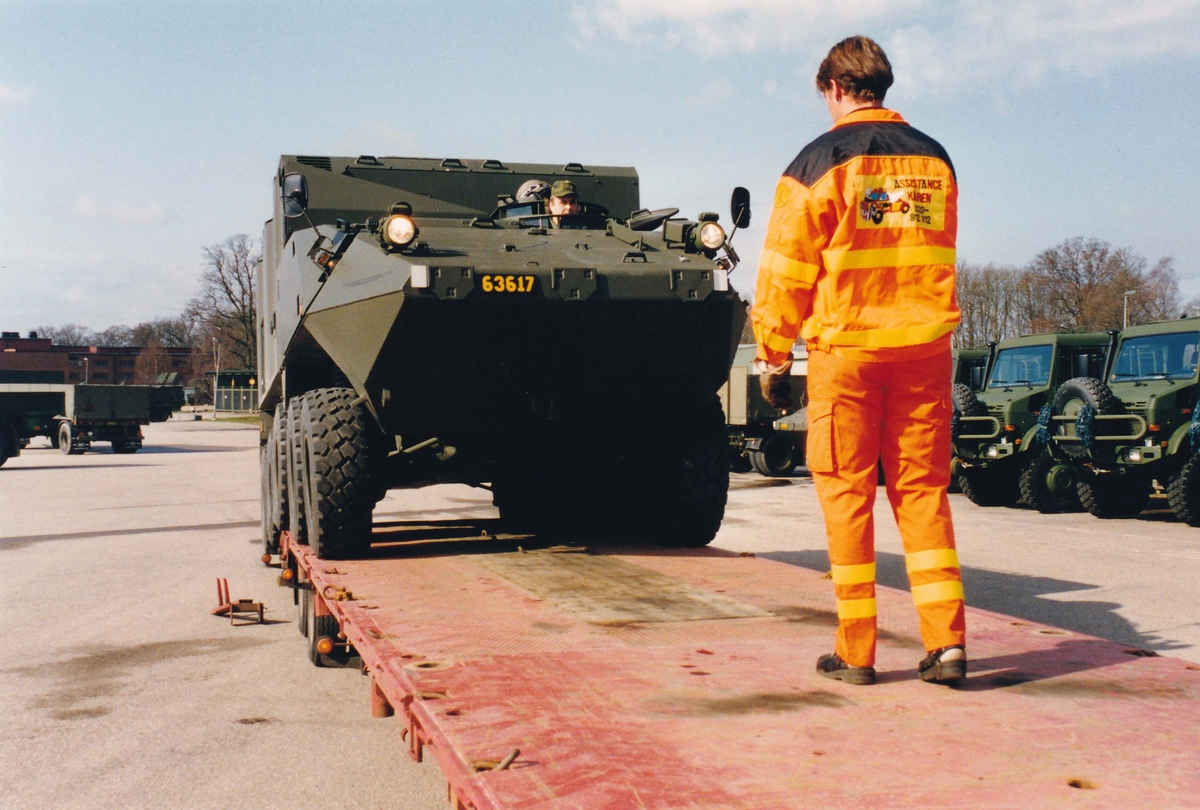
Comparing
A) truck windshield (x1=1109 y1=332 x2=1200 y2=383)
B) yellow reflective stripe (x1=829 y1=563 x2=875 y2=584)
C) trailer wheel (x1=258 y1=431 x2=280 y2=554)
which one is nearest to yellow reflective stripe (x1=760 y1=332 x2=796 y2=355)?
yellow reflective stripe (x1=829 y1=563 x2=875 y2=584)

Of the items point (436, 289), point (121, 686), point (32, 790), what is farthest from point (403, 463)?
point (32, 790)

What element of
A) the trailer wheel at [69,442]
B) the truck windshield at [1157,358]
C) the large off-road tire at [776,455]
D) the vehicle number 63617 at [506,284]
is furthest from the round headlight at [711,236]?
the trailer wheel at [69,442]

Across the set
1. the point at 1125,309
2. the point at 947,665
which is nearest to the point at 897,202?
the point at 947,665

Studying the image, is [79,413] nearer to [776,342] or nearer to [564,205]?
[564,205]

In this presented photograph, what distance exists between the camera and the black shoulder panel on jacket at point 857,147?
3340mm

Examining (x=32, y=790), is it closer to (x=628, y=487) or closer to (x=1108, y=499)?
(x=628, y=487)

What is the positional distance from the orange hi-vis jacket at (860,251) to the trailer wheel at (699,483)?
301 centimetres

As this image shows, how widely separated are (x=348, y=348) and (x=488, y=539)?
5.53ft

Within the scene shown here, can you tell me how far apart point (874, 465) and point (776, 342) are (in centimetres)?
46

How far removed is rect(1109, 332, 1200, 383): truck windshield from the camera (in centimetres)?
1260

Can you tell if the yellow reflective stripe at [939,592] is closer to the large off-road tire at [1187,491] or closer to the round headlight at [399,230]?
the round headlight at [399,230]

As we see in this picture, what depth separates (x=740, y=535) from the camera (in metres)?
11.4

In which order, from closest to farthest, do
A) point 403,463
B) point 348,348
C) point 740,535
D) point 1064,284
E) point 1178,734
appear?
point 1178,734 → point 348,348 → point 403,463 → point 740,535 → point 1064,284

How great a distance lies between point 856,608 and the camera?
3.34 metres
